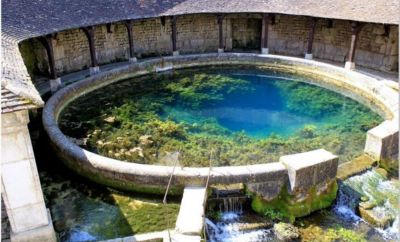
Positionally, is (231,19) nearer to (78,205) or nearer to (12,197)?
(78,205)

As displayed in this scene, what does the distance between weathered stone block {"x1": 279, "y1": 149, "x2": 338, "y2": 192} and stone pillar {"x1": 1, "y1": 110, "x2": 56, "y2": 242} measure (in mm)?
5339

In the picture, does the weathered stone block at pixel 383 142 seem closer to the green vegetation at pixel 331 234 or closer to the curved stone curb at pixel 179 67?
the curved stone curb at pixel 179 67

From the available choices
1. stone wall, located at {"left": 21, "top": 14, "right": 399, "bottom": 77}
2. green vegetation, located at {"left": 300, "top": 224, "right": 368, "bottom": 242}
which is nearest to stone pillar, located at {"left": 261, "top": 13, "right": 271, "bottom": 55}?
stone wall, located at {"left": 21, "top": 14, "right": 399, "bottom": 77}

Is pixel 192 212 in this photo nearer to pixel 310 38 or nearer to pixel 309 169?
pixel 309 169

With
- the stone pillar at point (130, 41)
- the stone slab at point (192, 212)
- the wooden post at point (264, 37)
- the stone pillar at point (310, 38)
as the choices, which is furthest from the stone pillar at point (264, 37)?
the stone slab at point (192, 212)

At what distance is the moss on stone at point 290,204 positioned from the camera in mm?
9195

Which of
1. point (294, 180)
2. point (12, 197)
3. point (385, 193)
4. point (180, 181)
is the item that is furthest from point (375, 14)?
point (12, 197)

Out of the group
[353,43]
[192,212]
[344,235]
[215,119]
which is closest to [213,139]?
[215,119]

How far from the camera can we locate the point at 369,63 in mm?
19000

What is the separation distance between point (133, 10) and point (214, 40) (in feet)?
18.5

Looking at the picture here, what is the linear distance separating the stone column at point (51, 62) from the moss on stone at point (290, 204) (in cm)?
1070

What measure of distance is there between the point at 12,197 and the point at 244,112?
972 cm

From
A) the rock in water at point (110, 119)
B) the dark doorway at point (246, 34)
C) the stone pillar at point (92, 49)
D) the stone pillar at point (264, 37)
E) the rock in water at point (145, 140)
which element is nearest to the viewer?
the rock in water at point (145, 140)

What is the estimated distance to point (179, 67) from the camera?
19.4m
